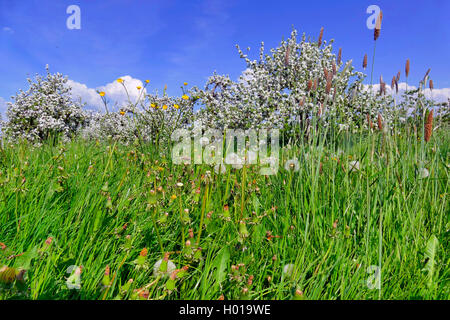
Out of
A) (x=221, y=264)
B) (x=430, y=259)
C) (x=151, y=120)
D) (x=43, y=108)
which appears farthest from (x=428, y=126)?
(x=43, y=108)

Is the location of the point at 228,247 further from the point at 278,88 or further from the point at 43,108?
the point at 43,108

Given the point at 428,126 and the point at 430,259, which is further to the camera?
the point at 428,126

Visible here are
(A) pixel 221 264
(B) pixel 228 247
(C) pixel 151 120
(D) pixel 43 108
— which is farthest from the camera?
(D) pixel 43 108

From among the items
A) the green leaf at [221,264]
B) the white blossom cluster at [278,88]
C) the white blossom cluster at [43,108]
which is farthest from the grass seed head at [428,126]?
the white blossom cluster at [43,108]

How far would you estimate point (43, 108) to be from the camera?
50.6 feet

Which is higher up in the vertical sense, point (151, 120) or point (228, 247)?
point (151, 120)

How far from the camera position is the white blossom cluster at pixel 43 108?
603 inches

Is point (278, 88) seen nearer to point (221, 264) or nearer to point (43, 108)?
point (221, 264)

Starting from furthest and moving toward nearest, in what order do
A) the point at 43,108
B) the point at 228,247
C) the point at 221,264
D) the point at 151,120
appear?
1. the point at 43,108
2. the point at 151,120
3. the point at 228,247
4. the point at 221,264

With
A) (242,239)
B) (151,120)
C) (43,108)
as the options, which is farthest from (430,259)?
(43,108)

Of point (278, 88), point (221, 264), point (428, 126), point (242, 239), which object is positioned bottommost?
point (221, 264)

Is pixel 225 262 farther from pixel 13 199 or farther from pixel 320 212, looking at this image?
pixel 13 199

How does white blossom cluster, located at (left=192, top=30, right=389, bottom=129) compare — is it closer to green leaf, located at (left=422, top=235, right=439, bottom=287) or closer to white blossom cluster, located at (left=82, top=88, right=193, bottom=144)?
white blossom cluster, located at (left=82, top=88, right=193, bottom=144)

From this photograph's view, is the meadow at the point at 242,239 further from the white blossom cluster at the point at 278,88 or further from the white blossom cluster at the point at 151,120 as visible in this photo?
the white blossom cluster at the point at 278,88
